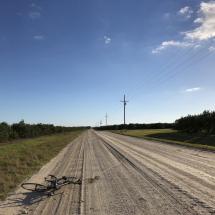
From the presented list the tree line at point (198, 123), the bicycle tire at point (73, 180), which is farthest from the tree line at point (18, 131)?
the tree line at point (198, 123)

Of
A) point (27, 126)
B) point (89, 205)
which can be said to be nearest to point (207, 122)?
point (89, 205)

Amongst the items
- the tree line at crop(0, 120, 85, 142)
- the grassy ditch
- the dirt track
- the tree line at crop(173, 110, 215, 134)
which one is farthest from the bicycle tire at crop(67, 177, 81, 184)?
the tree line at crop(173, 110, 215, 134)

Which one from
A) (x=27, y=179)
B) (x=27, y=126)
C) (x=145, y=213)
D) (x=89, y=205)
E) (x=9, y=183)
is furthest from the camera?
(x=27, y=126)

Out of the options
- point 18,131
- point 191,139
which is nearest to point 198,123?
point 191,139

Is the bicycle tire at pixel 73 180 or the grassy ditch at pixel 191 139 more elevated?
the bicycle tire at pixel 73 180

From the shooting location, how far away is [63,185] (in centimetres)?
586

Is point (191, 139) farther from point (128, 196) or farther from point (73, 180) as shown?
point (128, 196)

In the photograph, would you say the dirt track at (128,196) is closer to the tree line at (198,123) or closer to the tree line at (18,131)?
the tree line at (18,131)

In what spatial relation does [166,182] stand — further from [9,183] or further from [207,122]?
[207,122]

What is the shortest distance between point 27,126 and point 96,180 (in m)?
31.5

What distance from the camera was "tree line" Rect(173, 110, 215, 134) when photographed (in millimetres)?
27656

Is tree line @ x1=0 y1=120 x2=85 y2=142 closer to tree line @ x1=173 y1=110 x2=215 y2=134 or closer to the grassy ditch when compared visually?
the grassy ditch

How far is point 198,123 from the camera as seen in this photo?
30141 millimetres

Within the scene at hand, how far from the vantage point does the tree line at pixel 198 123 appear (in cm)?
2766
